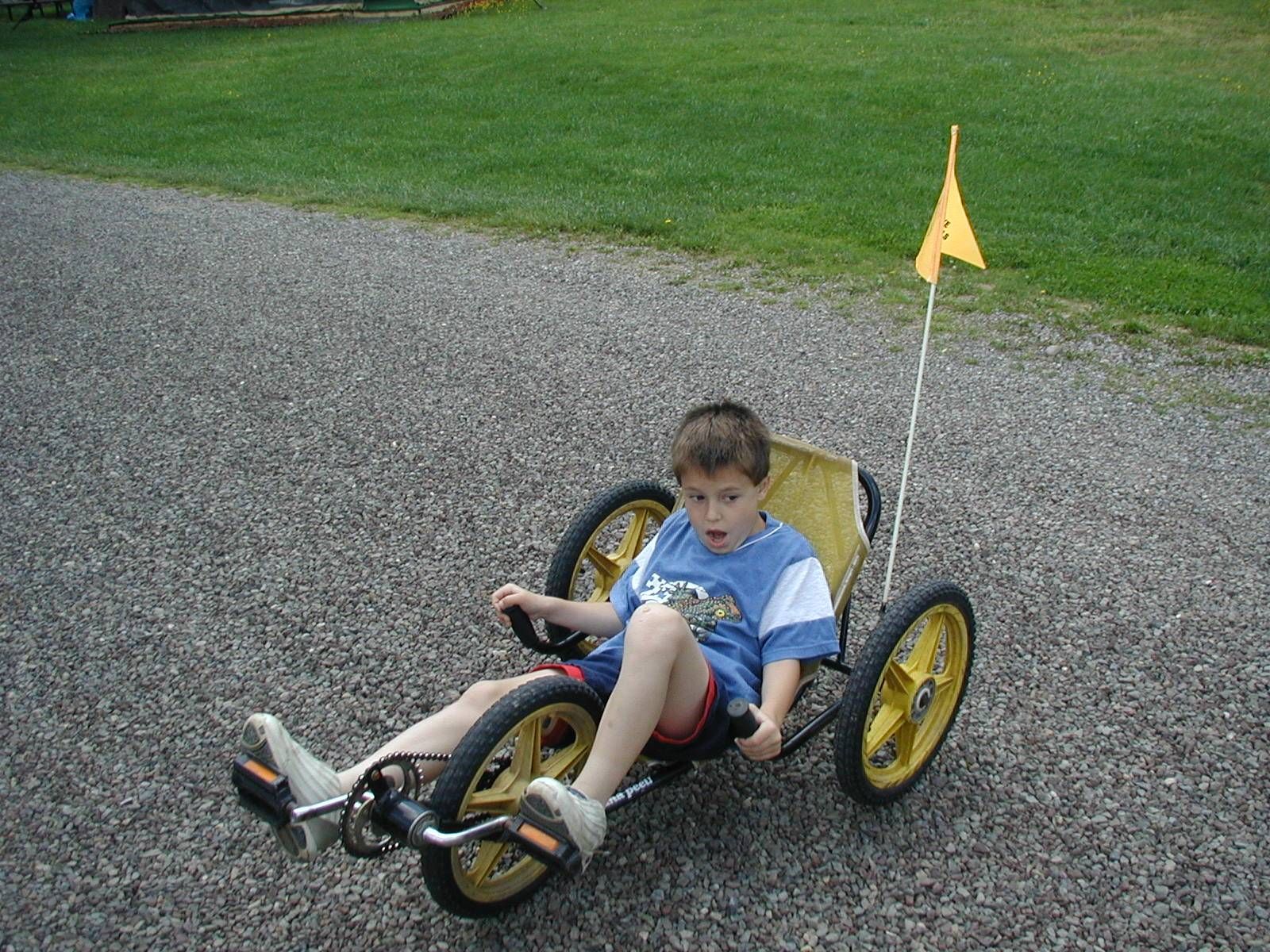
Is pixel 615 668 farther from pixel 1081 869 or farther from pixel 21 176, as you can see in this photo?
pixel 21 176

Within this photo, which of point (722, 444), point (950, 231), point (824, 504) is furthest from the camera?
point (824, 504)

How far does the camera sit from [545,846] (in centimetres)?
224

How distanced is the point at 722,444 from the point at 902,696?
849mm

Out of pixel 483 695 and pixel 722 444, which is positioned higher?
pixel 722 444

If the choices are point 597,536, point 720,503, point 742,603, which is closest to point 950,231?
point 720,503

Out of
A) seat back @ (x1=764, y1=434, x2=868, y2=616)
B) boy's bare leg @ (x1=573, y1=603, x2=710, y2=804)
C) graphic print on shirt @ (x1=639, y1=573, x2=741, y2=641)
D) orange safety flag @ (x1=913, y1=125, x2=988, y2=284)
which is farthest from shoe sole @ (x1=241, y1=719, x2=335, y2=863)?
orange safety flag @ (x1=913, y1=125, x2=988, y2=284)

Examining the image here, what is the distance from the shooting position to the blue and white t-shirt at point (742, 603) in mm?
2752

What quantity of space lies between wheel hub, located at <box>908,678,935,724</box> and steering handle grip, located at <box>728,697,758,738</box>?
69cm

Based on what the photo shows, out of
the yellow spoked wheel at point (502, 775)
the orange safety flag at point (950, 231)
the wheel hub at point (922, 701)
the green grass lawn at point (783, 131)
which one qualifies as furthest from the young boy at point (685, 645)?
the green grass lawn at point (783, 131)

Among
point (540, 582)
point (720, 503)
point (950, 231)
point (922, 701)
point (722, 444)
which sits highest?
point (950, 231)

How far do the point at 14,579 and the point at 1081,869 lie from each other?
3699mm

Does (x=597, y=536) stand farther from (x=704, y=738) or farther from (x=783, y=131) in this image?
(x=783, y=131)

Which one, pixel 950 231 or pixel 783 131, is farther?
pixel 783 131

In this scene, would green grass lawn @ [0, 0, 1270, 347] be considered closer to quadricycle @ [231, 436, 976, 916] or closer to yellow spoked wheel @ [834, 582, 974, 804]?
quadricycle @ [231, 436, 976, 916]
